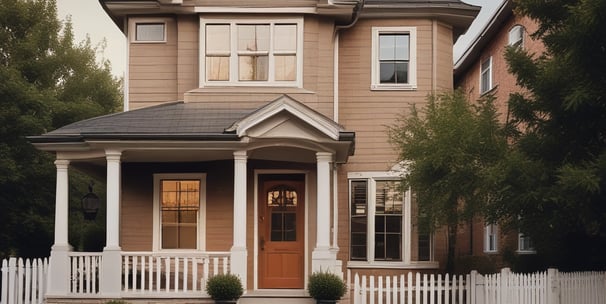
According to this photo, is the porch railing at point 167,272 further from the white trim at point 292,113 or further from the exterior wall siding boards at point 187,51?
the exterior wall siding boards at point 187,51

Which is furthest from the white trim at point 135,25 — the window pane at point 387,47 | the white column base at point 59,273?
the white column base at point 59,273

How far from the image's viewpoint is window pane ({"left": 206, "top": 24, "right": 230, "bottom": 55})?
18234mm

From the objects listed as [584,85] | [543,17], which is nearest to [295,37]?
[543,17]

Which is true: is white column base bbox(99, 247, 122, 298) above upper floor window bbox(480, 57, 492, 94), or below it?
below

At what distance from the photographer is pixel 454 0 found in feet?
64.5

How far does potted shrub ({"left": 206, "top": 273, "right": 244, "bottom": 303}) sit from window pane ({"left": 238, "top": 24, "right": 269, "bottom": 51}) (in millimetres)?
5527

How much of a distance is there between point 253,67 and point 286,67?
0.73 meters

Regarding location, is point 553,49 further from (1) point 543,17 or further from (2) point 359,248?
(2) point 359,248

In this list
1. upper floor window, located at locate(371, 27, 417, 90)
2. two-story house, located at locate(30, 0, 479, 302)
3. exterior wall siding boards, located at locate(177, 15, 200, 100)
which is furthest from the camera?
upper floor window, located at locate(371, 27, 417, 90)

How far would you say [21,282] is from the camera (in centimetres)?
1540

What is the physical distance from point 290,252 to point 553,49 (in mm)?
7191

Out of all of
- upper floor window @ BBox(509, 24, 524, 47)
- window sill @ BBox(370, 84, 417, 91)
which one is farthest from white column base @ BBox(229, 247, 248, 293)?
upper floor window @ BBox(509, 24, 524, 47)

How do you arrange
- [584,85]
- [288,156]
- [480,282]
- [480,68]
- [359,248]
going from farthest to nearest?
[480,68]
[359,248]
[288,156]
[480,282]
[584,85]

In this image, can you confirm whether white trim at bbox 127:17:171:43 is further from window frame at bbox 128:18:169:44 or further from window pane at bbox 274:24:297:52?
window pane at bbox 274:24:297:52
